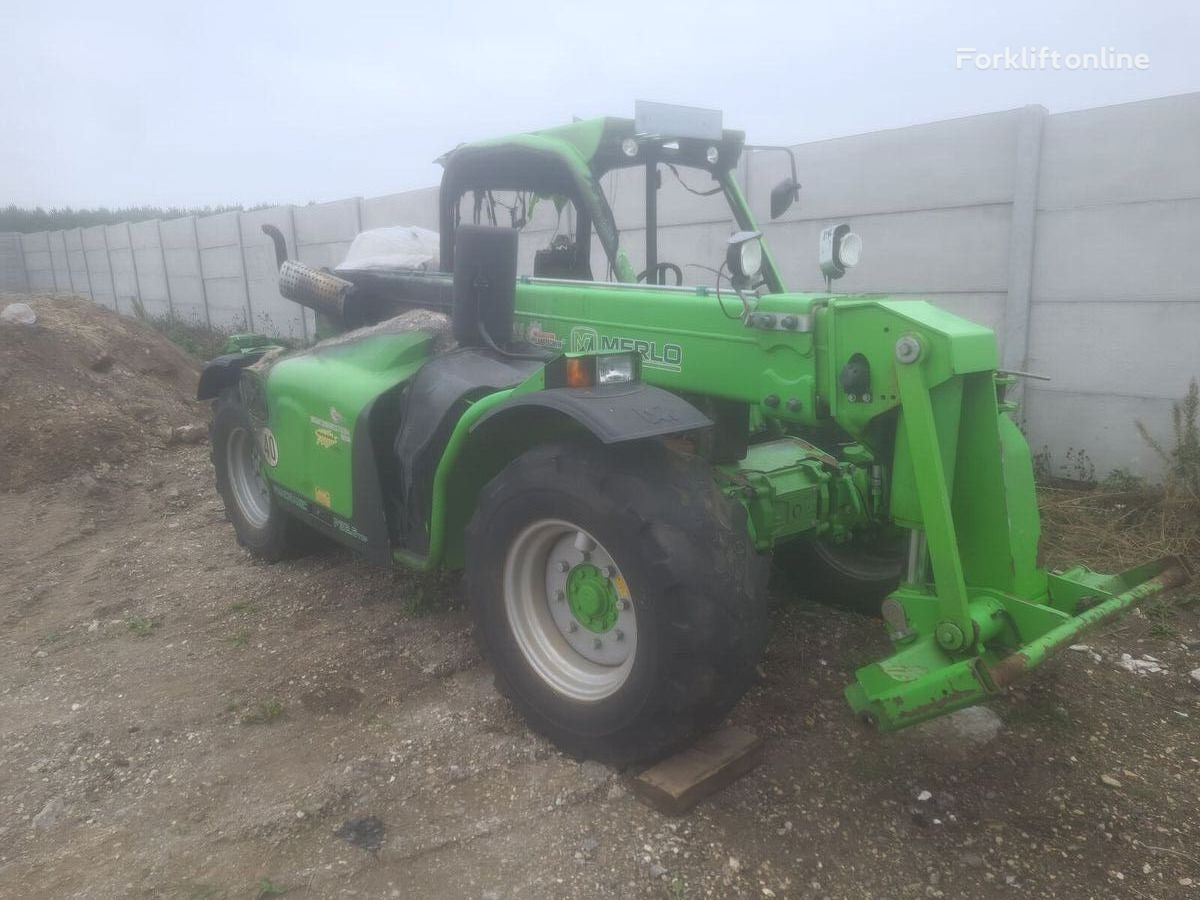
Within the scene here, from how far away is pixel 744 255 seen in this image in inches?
118

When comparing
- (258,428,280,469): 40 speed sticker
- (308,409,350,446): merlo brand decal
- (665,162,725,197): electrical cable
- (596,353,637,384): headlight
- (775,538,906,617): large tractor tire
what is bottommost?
(775,538,906,617): large tractor tire

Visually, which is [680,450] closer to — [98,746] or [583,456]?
[583,456]

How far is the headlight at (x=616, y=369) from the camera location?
309 cm

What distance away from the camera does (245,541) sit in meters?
5.37

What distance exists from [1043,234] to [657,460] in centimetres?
455

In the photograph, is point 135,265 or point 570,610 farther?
point 135,265

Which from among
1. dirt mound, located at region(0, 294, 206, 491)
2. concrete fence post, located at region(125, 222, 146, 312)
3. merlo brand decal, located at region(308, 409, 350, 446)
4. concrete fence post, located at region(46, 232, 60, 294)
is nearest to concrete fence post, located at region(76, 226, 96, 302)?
concrete fence post, located at region(46, 232, 60, 294)

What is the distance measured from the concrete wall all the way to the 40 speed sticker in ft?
5.90

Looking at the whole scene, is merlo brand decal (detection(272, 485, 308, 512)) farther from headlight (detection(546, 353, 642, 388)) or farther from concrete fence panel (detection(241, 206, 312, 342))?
concrete fence panel (detection(241, 206, 312, 342))

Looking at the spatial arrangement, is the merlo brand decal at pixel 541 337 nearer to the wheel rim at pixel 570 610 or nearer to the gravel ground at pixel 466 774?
the wheel rim at pixel 570 610

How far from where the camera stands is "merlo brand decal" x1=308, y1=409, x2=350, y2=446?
3.97 metres

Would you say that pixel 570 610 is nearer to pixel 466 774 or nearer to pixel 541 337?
pixel 466 774

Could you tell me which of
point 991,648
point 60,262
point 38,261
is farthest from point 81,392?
point 38,261

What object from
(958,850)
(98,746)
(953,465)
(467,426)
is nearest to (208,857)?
(98,746)
